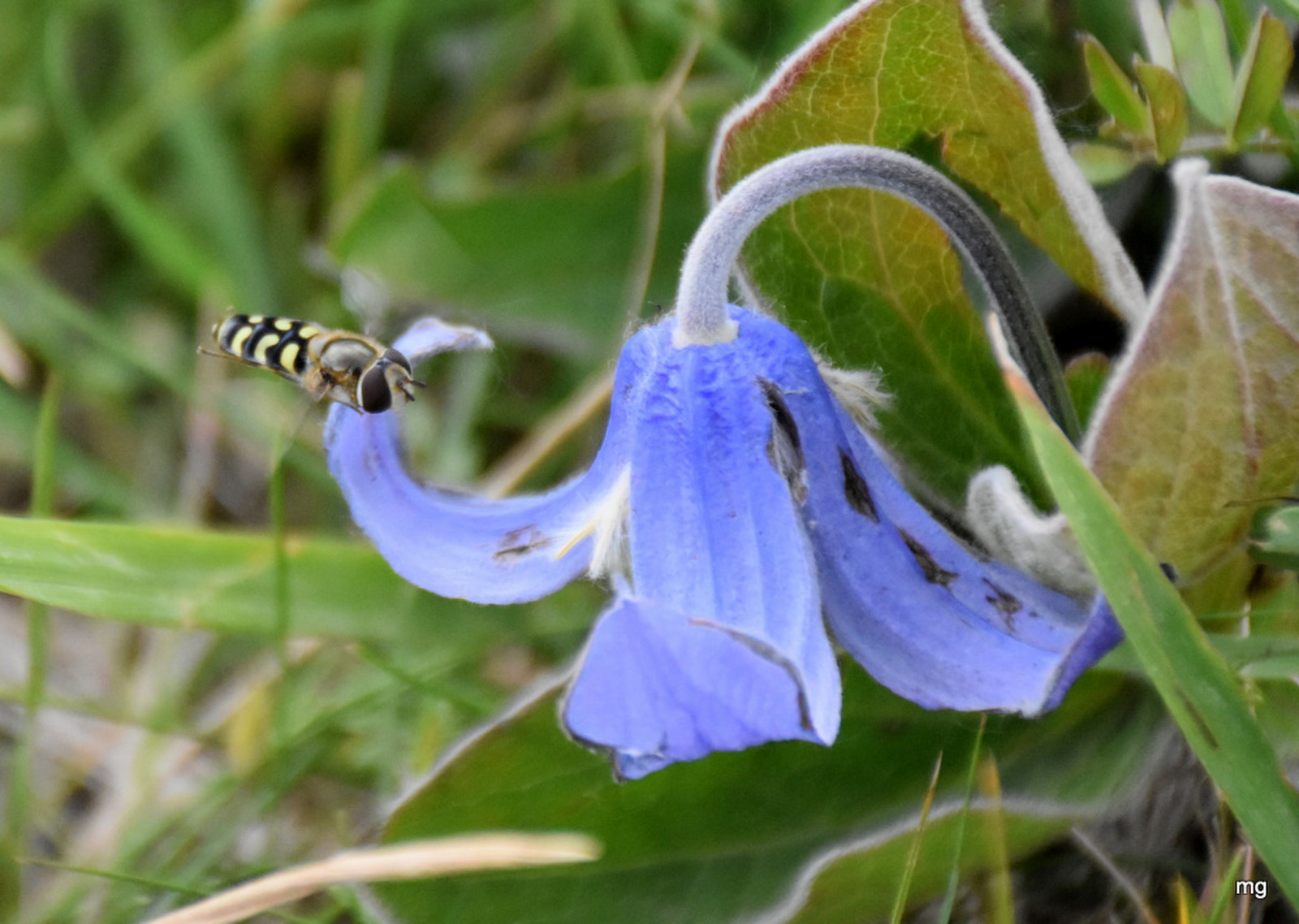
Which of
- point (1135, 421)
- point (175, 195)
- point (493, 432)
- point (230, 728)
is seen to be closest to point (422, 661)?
point (230, 728)

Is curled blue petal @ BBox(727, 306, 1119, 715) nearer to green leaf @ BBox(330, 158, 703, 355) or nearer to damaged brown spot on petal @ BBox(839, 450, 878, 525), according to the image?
damaged brown spot on petal @ BBox(839, 450, 878, 525)

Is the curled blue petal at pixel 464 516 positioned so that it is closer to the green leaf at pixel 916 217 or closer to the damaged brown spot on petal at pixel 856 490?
the damaged brown spot on petal at pixel 856 490

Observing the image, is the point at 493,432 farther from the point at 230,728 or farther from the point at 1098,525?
the point at 1098,525

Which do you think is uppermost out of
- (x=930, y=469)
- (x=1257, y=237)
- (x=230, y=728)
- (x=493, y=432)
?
(x=1257, y=237)

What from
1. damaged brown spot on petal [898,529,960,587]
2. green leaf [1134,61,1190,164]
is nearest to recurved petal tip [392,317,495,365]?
damaged brown spot on petal [898,529,960,587]

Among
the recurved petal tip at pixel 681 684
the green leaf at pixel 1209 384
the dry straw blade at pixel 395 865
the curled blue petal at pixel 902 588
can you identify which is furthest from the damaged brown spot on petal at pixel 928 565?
the dry straw blade at pixel 395 865

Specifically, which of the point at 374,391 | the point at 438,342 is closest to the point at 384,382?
the point at 374,391
